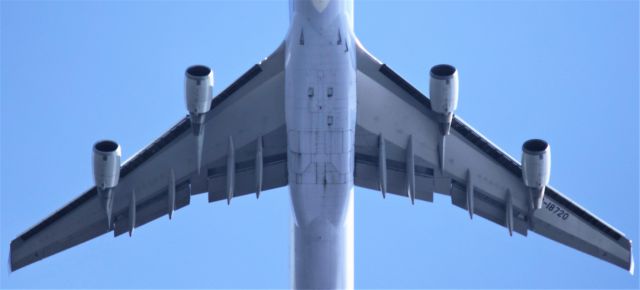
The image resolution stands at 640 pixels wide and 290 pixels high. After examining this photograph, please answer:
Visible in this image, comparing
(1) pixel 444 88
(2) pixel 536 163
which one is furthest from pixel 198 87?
(2) pixel 536 163

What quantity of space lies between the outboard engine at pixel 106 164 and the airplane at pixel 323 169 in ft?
0.08

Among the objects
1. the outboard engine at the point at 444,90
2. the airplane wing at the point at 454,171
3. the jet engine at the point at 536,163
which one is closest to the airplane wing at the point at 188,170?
the airplane wing at the point at 454,171

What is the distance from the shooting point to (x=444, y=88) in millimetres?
31594

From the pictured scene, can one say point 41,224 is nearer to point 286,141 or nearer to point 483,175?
point 286,141

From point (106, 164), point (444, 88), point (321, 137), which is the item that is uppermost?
point (444, 88)

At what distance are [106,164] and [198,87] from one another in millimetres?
3155

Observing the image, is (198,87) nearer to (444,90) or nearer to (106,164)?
(106,164)

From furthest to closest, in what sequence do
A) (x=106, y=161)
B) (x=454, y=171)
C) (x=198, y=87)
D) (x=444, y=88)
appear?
(x=454, y=171), (x=106, y=161), (x=444, y=88), (x=198, y=87)

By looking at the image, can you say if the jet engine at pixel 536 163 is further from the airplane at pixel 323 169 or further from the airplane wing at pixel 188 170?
the airplane wing at pixel 188 170

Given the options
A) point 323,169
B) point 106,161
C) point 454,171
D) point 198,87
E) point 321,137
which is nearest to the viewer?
point 198,87

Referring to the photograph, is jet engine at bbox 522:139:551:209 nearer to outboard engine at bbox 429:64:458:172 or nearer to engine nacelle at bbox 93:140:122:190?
outboard engine at bbox 429:64:458:172

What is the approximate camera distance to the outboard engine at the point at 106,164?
3244 centimetres

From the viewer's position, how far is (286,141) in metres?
35.1

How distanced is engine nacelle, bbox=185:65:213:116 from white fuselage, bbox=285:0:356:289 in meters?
1.81
